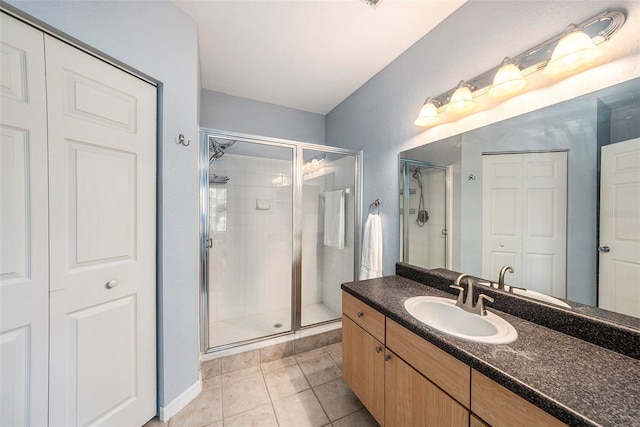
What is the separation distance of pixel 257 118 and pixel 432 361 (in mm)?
2743

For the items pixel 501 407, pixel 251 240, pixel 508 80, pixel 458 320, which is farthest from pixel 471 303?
pixel 251 240

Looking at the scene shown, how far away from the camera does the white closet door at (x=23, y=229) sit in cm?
90

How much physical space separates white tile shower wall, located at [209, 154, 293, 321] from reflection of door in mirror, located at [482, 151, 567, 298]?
162 centimetres

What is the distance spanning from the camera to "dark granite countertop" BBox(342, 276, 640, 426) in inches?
21.7

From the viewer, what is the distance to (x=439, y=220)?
1.58 m

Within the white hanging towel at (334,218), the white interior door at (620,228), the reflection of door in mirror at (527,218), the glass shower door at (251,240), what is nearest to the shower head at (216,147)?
the glass shower door at (251,240)

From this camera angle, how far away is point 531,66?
110cm

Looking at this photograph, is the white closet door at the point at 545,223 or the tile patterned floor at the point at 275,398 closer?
the white closet door at the point at 545,223

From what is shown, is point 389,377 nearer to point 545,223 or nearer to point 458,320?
point 458,320

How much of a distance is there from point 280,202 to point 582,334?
219 centimetres

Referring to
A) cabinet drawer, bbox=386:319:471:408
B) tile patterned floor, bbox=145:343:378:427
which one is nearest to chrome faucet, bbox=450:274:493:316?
cabinet drawer, bbox=386:319:471:408

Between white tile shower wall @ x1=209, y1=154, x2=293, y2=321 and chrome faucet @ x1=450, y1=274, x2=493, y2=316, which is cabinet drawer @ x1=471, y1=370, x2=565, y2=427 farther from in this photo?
white tile shower wall @ x1=209, y1=154, x2=293, y2=321

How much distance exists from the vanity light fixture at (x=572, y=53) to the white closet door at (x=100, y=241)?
204 cm

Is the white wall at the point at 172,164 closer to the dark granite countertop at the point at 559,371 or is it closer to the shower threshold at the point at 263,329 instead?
the shower threshold at the point at 263,329
